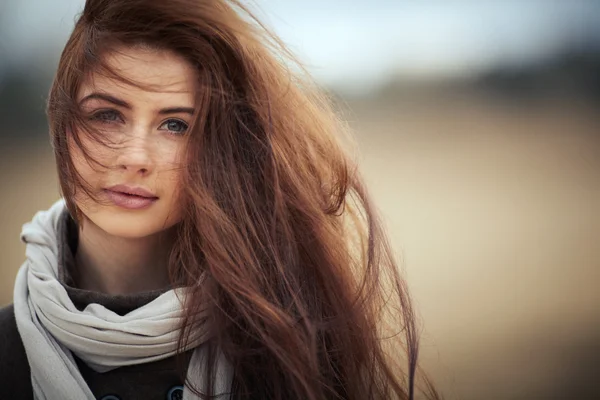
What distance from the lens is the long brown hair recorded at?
57.3 inches

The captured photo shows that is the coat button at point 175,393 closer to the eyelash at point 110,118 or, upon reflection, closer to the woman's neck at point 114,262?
the woman's neck at point 114,262

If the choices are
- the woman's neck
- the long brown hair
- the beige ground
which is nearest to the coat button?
the long brown hair

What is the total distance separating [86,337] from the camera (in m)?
1.41

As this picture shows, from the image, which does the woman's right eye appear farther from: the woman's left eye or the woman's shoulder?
the woman's shoulder

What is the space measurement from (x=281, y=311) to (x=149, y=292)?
0.32m

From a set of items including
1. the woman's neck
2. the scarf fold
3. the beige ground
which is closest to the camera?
the scarf fold

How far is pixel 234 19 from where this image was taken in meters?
1.53

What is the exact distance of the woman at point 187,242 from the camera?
143 cm

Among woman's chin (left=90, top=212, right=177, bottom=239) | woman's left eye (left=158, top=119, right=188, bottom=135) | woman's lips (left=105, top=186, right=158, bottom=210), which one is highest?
woman's left eye (left=158, top=119, right=188, bottom=135)

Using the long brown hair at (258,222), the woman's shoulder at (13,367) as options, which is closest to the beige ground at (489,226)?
the long brown hair at (258,222)

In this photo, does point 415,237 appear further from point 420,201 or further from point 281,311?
point 281,311

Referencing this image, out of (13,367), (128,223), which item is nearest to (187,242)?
(128,223)

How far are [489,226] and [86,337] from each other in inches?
213

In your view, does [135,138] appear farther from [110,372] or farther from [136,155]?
[110,372]
